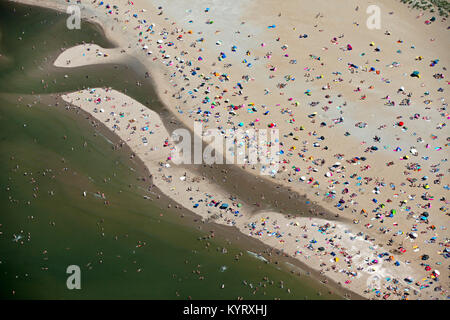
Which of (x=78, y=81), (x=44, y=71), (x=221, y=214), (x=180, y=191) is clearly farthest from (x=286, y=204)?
(x=44, y=71)

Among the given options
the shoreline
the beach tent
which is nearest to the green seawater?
the shoreline

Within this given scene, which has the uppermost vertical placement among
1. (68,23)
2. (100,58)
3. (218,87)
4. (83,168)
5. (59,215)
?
(68,23)
